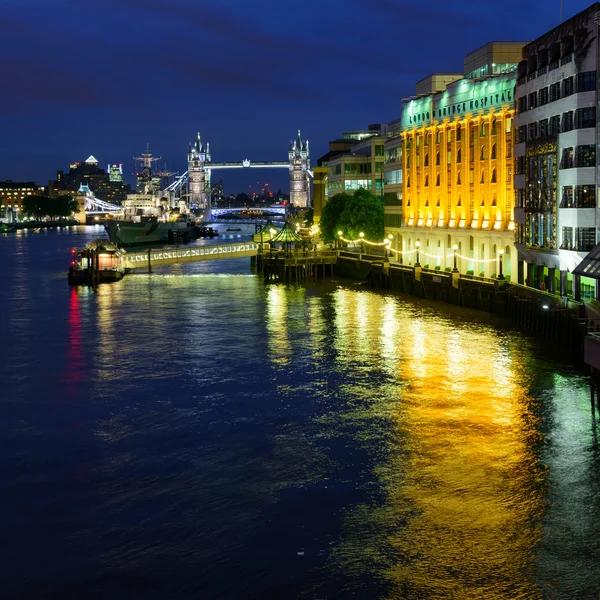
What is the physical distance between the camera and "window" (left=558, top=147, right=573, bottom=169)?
4860cm

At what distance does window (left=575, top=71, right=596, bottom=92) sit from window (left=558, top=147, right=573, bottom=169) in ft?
9.98

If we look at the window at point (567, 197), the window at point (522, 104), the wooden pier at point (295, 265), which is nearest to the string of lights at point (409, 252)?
the wooden pier at point (295, 265)

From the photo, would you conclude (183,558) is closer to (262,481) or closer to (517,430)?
(262,481)

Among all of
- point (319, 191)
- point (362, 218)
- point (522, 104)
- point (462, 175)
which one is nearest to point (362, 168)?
point (362, 218)

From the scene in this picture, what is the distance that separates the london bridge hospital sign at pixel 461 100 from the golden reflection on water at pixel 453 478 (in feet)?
89.4

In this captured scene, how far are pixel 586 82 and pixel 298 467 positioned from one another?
30.0 metres

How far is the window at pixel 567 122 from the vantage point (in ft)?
160

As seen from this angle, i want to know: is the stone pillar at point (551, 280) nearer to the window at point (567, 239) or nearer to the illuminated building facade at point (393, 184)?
the window at point (567, 239)

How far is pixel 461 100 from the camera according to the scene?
2933 inches

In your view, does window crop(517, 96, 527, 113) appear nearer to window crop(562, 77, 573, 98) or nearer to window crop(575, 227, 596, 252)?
window crop(562, 77, 573, 98)

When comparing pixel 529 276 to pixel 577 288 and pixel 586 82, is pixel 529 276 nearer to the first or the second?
pixel 577 288

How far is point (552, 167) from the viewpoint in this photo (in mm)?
51781

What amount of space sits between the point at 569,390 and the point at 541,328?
12413 mm

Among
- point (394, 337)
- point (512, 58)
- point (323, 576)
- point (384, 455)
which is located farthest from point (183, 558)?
point (512, 58)
